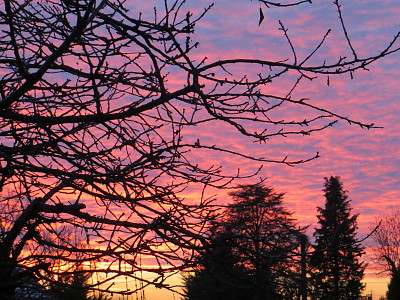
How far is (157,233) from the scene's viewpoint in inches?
189

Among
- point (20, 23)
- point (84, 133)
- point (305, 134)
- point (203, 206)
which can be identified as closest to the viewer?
point (305, 134)

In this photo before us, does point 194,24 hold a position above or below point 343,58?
above

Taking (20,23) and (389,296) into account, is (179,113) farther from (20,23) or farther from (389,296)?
(389,296)

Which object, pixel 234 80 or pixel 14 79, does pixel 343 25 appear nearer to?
pixel 234 80

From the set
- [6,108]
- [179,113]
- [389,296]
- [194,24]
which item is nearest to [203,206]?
[179,113]

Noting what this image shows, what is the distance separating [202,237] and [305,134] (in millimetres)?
1236

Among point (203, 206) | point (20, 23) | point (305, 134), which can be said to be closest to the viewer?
point (305, 134)

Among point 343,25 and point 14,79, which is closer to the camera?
point 343,25

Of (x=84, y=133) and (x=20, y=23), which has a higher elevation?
(x=20, y=23)

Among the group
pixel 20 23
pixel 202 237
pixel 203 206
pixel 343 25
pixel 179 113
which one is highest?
pixel 20 23

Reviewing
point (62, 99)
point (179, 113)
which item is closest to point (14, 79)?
point (62, 99)

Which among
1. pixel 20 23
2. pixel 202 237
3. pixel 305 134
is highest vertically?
pixel 20 23

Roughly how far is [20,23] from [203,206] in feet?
8.78

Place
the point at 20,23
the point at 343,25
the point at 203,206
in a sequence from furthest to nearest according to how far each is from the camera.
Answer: the point at 20,23, the point at 203,206, the point at 343,25
